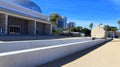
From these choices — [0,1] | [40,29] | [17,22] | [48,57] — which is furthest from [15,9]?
[48,57]

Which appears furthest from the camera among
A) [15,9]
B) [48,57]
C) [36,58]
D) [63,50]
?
[15,9]

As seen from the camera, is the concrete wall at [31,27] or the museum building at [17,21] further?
the concrete wall at [31,27]

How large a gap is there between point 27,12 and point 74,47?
47.9 metres

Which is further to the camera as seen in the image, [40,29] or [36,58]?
[40,29]

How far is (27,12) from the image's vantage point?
63.1m

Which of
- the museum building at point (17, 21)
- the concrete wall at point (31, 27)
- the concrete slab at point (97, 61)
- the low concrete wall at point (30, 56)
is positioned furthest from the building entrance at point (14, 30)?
the low concrete wall at point (30, 56)

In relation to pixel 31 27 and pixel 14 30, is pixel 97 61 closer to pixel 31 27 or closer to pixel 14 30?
pixel 14 30

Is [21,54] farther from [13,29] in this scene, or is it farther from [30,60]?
[13,29]

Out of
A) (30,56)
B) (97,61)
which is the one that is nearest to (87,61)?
(97,61)

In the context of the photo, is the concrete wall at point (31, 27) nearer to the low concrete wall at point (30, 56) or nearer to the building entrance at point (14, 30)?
the building entrance at point (14, 30)

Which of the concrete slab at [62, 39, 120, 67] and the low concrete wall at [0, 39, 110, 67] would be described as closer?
the low concrete wall at [0, 39, 110, 67]

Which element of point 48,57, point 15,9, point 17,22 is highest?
point 15,9

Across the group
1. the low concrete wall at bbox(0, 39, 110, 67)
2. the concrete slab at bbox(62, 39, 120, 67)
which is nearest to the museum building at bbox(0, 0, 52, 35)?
the concrete slab at bbox(62, 39, 120, 67)

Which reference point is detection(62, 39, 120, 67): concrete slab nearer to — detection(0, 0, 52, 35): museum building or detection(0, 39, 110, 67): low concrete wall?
detection(0, 39, 110, 67): low concrete wall
